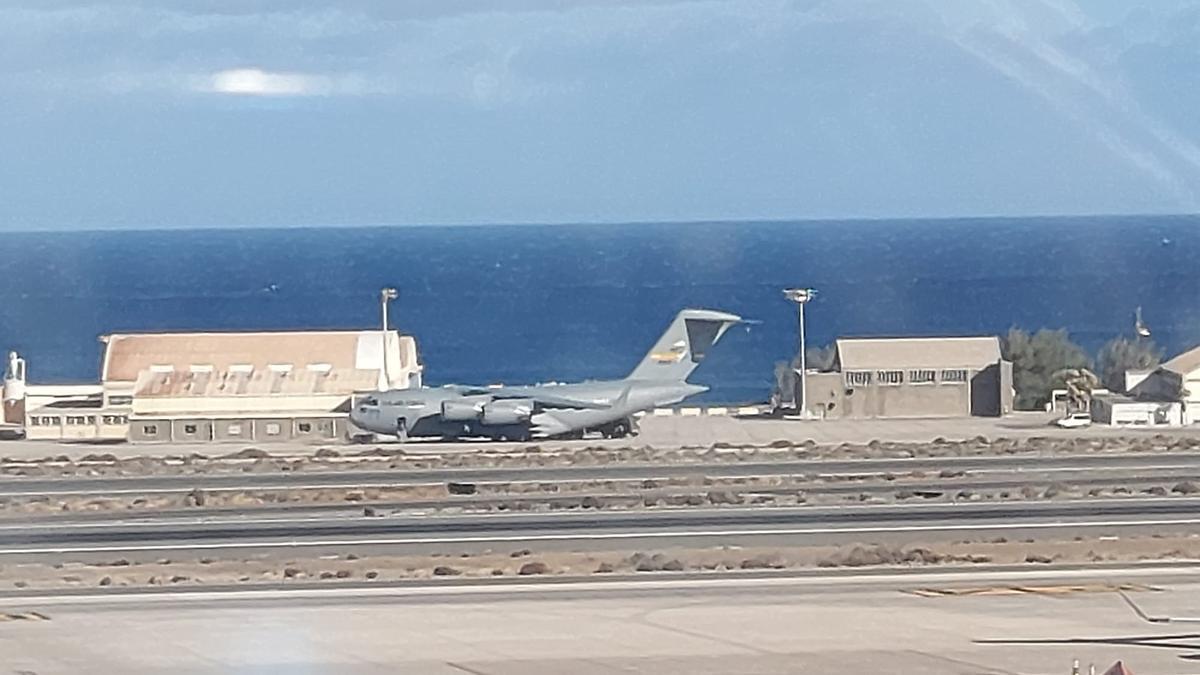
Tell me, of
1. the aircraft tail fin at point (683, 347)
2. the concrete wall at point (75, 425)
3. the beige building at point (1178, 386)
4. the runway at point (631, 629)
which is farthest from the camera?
the aircraft tail fin at point (683, 347)

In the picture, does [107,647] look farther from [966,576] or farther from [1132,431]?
[1132,431]

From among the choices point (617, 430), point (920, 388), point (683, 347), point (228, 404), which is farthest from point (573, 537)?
point (920, 388)

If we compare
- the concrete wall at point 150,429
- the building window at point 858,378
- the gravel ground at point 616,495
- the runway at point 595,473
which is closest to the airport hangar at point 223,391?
the concrete wall at point 150,429

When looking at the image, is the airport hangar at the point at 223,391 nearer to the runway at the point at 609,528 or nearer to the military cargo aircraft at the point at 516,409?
the military cargo aircraft at the point at 516,409

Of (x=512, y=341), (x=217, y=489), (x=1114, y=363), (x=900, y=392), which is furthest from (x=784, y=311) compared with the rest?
(x=217, y=489)

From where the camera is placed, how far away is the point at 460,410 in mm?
52594

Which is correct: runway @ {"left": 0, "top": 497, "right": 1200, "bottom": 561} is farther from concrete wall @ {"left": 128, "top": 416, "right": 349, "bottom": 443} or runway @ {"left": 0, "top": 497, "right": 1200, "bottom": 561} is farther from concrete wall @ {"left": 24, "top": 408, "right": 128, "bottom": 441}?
concrete wall @ {"left": 24, "top": 408, "right": 128, "bottom": 441}

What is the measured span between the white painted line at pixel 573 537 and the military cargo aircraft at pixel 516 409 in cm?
2054

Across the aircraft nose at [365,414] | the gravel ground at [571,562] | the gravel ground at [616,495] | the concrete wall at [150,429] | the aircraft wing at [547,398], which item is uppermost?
the aircraft wing at [547,398]

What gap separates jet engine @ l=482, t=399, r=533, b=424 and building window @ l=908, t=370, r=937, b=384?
12530 millimetres

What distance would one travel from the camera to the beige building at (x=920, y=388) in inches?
2298

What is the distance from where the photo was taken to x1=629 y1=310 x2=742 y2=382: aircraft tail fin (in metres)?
56.6

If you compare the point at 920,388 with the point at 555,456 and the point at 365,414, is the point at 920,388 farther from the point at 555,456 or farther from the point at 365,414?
the point at 365,414

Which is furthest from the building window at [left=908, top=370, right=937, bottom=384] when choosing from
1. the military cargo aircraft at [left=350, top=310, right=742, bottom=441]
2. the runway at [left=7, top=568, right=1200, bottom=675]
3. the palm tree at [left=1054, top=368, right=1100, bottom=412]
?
the runway at [left=7, top=568, right=1200, bottom=675]
